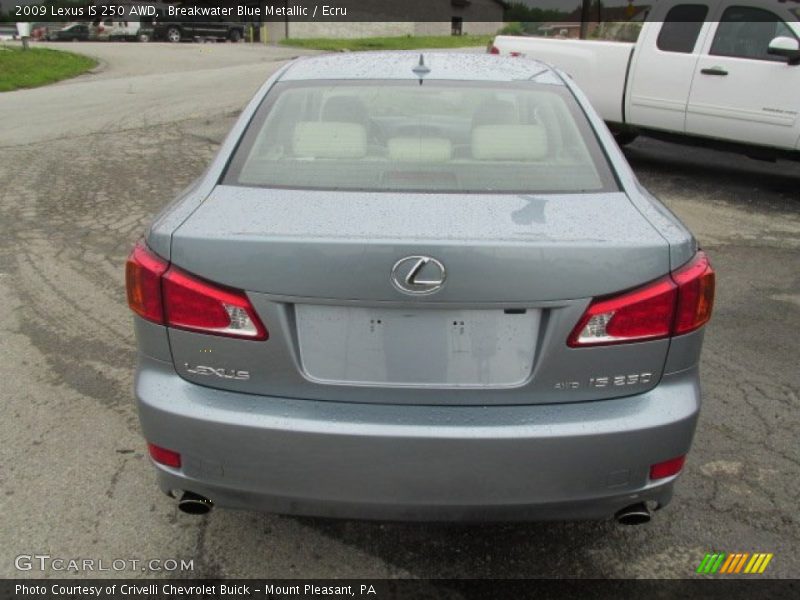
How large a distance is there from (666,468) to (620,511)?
195 millimetres

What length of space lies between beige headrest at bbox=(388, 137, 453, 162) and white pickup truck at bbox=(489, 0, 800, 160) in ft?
19.2

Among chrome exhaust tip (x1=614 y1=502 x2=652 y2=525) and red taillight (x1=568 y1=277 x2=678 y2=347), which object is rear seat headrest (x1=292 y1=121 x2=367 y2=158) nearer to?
red taillight (x1=568 y1=277 x2=678 y2=347)

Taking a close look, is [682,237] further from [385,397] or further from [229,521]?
[229,521]

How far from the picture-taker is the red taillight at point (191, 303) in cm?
203

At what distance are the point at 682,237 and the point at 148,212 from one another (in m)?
5.48

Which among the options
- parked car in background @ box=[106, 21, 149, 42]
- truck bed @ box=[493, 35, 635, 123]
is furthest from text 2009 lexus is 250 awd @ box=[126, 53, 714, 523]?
parked car in background @ box=[106, 21, 149, 42]

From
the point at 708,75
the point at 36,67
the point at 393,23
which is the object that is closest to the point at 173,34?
the point at 393,23

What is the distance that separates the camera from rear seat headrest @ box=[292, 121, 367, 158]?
2670mm

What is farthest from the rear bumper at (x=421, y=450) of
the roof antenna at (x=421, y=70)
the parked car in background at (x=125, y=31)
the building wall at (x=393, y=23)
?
the parked car in background at (x=125, y=31)

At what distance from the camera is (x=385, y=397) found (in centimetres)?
205

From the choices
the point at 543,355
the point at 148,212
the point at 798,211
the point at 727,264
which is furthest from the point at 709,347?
the point at 148,212

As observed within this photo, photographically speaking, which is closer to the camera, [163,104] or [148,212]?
[148,212]

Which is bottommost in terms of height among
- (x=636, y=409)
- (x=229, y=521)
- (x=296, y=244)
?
(x=229, y=521)

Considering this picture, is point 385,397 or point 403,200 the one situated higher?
point 403,200
